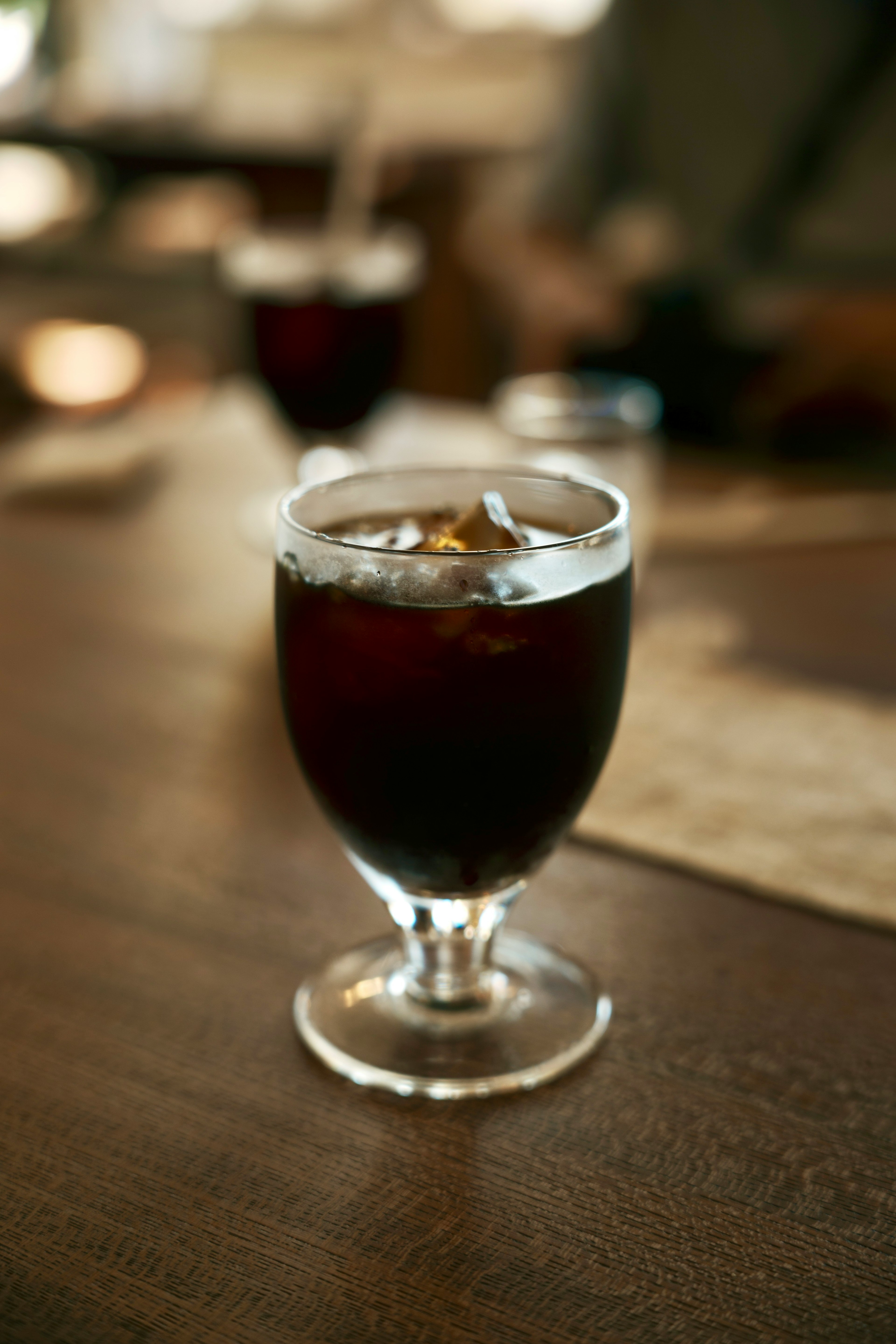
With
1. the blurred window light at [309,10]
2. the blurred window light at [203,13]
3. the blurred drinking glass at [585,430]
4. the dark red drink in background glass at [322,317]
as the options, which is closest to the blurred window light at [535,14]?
the blurred window light at [309,10]

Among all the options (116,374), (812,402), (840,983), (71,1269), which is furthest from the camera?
(116,374)

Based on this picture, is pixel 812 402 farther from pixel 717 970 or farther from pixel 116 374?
pixel 116 374

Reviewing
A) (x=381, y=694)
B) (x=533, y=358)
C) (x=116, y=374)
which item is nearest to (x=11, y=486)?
(x=381, y=694)

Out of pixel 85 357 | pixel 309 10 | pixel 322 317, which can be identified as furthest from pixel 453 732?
pixel 309 10

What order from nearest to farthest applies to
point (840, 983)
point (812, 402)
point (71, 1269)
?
point (71, 1269) → point (840, 983) → point (812, 402)

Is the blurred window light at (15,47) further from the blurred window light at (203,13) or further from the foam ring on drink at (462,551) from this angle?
the foam ring on drink at (462,551)

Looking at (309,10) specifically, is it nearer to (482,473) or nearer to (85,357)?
(85,357)

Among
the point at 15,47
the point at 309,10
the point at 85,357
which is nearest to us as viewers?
the point at 85,357

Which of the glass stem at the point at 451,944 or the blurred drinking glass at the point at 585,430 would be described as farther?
the blurred drinking glass at the point at 585,430
